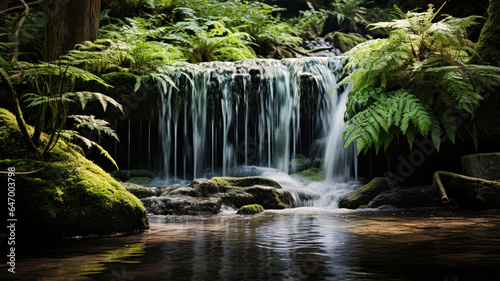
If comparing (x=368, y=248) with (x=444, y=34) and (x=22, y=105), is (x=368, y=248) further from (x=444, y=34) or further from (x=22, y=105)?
(x=22, y=105)


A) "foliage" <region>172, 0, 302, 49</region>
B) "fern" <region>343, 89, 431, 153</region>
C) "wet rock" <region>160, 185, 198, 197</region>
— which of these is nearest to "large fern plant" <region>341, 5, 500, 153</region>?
"fern" <region>343, 89, 431, 153</region>

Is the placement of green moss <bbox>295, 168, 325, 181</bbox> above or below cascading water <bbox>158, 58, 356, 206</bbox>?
below

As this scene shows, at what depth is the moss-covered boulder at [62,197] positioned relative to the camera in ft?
11.4

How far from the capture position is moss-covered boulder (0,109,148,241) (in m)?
3.48

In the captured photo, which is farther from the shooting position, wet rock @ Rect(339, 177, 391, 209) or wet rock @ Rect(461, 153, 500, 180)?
wet rock @ Rect(339, 177, 391, 209)

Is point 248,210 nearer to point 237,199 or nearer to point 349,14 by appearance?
point 237,199

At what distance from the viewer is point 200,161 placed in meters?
9.33

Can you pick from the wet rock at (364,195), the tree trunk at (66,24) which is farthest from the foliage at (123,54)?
the wet rock at (364,195)

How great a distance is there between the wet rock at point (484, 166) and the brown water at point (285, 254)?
2.15 m

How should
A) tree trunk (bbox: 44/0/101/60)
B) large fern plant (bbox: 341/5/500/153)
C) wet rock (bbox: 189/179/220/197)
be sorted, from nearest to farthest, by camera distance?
large fern plant (bbox: 341/5/500/153), wet rock (bbox: 189/179/220/197), tree trunk (bbox: 44/0/101/60)

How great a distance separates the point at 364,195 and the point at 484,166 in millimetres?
1783

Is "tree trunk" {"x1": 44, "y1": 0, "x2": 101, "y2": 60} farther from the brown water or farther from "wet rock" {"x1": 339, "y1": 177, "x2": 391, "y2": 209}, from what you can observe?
"wet rock" {"x1": 339, "y1": 177, "x2": 391, "y2": 209}

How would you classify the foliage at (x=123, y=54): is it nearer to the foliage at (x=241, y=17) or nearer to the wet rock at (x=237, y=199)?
the foliage at (x=241, y=17)

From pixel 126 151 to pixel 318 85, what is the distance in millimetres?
4840
